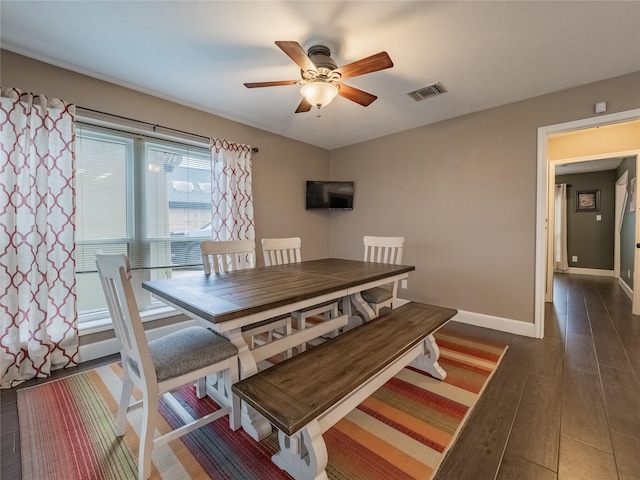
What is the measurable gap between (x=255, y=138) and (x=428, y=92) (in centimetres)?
207

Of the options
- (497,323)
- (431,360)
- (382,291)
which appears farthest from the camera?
(497,323)

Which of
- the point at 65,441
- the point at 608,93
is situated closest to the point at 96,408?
the point at 65,441

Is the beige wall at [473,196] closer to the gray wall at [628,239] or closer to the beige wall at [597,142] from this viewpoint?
the beige wall at [597,142]

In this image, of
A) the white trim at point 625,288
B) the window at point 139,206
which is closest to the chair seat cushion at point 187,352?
the window at point 139,206

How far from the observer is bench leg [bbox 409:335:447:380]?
6.50 ft

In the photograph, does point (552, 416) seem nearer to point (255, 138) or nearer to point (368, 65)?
point (368, 65)

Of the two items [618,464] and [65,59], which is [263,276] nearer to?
[618,464]

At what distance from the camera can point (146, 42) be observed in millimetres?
1902

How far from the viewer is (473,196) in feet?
10.3

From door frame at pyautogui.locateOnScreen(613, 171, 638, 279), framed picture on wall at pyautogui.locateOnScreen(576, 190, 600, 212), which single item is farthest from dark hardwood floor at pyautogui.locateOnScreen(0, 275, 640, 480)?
framed picture on wall at pyautogui.locateOnScreen(576, 190, 600, 212)

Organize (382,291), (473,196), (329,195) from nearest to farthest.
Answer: (382,291) → (473,196) → (329,195)

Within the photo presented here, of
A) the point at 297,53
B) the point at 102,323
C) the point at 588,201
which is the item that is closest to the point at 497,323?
the point at 297,53

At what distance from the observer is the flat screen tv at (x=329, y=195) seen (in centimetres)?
416

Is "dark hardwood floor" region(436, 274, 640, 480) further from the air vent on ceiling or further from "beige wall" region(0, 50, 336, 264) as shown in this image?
"beige wall" region(0, 50, 336, 264)
